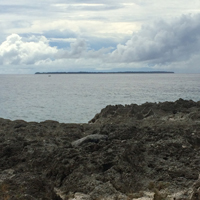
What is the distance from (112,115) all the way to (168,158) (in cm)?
1140

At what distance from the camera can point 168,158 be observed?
10055mm

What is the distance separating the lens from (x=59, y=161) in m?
9.64

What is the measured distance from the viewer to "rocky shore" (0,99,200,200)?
26.4 ft

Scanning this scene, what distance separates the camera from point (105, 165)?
9461 mm

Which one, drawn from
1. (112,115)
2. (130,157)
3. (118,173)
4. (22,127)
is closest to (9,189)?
(118,173)

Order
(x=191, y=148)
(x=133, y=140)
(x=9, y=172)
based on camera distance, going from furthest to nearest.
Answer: (x=133, y=140) → (x=191, y=148) → (x=9, y=172)

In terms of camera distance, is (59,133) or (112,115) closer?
(59,133)

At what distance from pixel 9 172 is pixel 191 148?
239 inches

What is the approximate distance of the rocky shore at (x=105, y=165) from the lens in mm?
8047

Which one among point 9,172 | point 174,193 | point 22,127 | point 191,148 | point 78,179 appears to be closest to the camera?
point 174,193

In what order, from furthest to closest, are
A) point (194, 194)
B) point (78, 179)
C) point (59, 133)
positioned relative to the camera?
point (59, 133)
point (78, 179)
point (194, 194)

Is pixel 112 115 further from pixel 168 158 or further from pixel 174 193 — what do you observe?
pixel 174 193

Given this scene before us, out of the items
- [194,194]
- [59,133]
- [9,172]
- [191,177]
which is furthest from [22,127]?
[194,194]

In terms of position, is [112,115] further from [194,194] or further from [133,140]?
[194,194]
